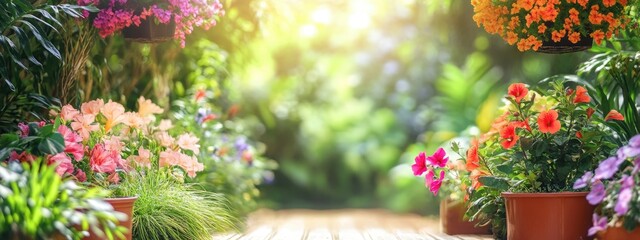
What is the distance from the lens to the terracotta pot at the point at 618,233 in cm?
282

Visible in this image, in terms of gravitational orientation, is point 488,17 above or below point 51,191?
above

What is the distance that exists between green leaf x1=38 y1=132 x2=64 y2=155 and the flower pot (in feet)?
5.81

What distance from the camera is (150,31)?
12.4 ft

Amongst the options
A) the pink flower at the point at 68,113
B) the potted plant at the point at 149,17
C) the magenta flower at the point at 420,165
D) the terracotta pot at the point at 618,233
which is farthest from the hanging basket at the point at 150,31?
the terracotta pot at the point at 618,233

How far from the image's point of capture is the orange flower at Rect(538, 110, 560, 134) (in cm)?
337

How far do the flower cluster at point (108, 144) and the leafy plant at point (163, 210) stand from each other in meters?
0.08

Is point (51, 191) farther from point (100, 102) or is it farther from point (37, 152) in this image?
point (100, 102)

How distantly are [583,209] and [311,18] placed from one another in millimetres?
3649

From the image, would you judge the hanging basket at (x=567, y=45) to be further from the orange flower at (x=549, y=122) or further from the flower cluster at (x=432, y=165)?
the flower cluster at (x=432, y=165)

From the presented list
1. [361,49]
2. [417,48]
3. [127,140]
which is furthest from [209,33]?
[361,49]

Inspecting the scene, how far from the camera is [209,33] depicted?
19.8 ft

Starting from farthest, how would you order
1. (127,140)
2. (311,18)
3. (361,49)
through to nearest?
(361,49) < (311,18) < (127,140)

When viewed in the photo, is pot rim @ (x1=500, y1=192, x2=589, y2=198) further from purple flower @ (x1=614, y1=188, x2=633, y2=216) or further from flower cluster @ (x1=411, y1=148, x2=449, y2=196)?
purple flower @ (x1=614, y1=188, x2=633, y2=216)

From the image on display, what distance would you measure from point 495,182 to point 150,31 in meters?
1.66
